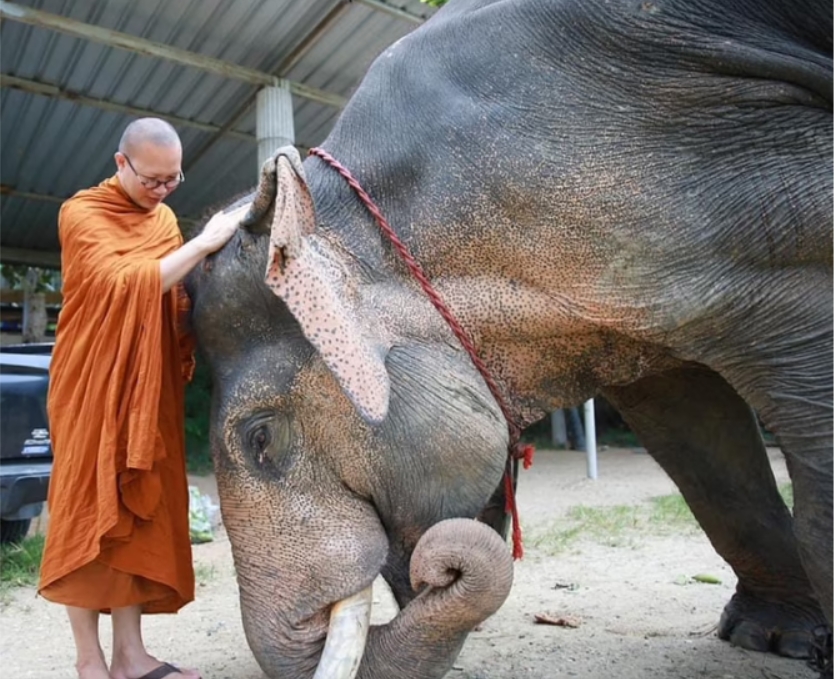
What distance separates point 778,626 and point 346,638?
Answer: 1765mm

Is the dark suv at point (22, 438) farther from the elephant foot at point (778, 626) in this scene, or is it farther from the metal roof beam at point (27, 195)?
the metal roof beam at point (27, 195)

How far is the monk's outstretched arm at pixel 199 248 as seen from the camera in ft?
8.52

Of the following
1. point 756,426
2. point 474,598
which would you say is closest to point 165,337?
point 474,598

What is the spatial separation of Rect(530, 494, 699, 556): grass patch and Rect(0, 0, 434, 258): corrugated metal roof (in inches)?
112

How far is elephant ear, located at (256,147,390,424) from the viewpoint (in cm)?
211

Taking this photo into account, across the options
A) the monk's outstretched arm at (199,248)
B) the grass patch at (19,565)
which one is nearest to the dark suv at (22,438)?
the grass patch at (19,565)

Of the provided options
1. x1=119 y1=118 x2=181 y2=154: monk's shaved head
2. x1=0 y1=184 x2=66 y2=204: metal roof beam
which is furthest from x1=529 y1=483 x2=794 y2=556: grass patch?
x1=0 y1=184 x2=66 y2=204: metal roof beam

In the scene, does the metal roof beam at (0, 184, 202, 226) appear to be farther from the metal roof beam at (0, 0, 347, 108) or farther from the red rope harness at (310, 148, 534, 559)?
the red rope harness at (310, 148, 534, 559)

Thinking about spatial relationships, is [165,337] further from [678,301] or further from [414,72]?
[678,301]

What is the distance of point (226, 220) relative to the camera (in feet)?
8.68

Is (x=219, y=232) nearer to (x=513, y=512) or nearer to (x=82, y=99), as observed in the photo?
(x=513, y=512)

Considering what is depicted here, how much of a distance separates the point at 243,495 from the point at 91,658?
0.90m

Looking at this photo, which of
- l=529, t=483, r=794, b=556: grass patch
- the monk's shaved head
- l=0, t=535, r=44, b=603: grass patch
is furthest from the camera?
l=529, t=483, r=794, b=556: grass patch

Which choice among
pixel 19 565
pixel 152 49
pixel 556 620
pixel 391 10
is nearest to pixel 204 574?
pixel 19 565
